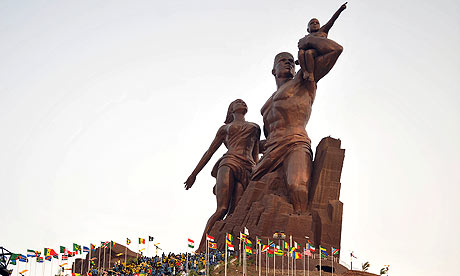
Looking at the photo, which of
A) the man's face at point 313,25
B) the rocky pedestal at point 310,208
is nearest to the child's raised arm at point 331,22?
the man's face at point 313,25

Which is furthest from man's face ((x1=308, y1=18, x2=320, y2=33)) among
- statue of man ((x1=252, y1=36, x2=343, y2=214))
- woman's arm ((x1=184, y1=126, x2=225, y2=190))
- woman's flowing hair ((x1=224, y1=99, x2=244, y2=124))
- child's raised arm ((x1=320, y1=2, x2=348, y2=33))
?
woman's arm ((x1=184, y1=126, x2=225, y2=190))

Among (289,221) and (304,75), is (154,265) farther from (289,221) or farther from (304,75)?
(304,75)

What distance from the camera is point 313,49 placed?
24.6 meters

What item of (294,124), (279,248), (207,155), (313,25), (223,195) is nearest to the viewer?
(279,248)

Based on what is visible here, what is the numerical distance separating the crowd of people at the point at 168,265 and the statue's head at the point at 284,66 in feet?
19.6

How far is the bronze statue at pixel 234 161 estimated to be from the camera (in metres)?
26.8

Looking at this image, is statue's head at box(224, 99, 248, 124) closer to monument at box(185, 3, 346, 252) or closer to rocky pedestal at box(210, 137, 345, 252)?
monument at box(185, 3, 346, 252)

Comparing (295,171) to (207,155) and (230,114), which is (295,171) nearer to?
(230,114)

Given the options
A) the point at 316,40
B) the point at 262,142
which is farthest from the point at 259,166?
the point at 316,40

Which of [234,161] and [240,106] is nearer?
[234,161]

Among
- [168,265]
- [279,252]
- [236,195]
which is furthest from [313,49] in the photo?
[168,265]

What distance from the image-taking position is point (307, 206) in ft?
78.4

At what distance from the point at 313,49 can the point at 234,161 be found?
476cm

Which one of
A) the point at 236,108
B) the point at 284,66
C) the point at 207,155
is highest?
the point at 284,66
